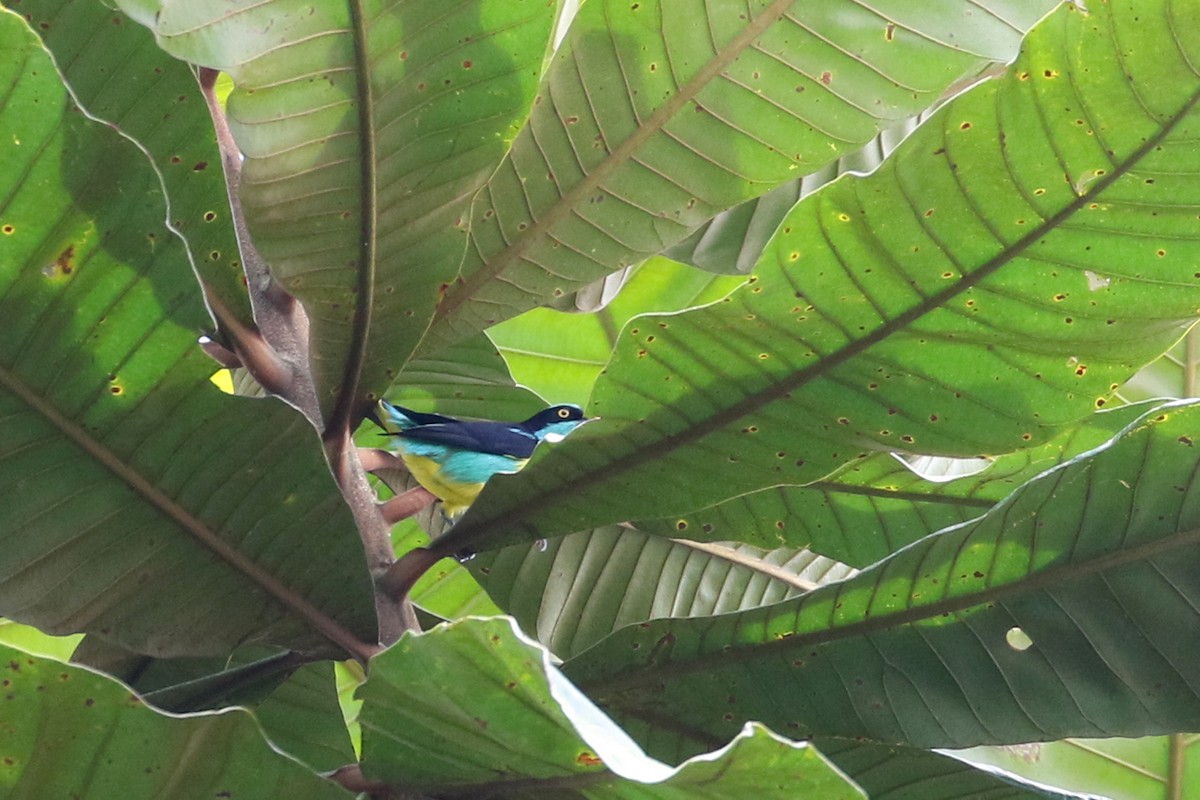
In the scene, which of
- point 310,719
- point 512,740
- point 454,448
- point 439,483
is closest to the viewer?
point 512,740

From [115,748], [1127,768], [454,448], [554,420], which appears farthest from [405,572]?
[1127,768]

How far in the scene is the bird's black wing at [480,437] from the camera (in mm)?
2111

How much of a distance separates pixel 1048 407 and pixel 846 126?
1.12 ft

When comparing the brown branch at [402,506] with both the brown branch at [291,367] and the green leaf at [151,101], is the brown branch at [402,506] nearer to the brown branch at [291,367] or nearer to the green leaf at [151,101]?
the brown branch at [291,367]

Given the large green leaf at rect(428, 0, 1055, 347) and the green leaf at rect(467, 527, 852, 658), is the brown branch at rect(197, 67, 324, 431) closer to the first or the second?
the large green leaf at rect(428, 0, 1055, 347)

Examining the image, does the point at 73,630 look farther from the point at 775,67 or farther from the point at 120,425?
the point at 775,67

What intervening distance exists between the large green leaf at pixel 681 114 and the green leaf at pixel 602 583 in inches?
13.7

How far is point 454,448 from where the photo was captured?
2.16 meters

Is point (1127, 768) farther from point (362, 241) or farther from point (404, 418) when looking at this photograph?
point (362, 241)

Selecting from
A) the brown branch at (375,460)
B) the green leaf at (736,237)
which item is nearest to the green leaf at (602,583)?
the brown branch at (375,460)

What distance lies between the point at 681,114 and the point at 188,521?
61 centimetres

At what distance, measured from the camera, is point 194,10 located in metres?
1.08

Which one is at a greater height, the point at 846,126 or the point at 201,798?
the point at 846,126

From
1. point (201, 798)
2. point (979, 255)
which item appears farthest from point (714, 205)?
point (201, 798)
